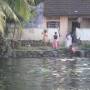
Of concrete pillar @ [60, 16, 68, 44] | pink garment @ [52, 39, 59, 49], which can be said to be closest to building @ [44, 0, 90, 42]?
concrete pillar @ [60, 16, 68, 44]

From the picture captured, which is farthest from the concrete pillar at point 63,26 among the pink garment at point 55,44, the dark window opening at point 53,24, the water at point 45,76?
the water at point 45,76

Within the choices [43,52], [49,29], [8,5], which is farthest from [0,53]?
[8,5]

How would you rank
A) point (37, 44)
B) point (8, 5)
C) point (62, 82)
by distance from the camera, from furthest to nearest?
point (37, 44) → point (8, 5) → point (62, 82)

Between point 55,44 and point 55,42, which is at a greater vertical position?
point 55,42

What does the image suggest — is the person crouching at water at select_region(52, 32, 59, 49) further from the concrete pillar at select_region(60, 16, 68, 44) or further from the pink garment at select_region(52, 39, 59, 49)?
the concrete pillar at select_region(60, 16, 68, 44)

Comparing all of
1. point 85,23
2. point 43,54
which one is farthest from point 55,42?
point 85,23

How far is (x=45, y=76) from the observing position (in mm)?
25578

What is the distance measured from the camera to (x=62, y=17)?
4725 cm

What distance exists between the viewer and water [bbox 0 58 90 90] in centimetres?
2172

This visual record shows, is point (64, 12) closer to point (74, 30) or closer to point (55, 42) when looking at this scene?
point (74, 30)

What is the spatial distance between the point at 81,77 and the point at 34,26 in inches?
836

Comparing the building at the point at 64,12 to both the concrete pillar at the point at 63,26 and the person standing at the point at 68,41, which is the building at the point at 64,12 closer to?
the concrete pillar at the point at 63,26

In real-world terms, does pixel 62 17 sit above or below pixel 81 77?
above

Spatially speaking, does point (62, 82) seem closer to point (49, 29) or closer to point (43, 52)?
point (43, 52)
